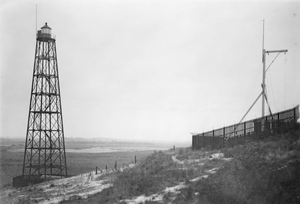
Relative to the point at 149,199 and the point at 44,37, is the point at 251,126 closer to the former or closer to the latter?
the point at 149,199

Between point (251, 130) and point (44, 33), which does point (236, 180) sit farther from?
point (44, 33)

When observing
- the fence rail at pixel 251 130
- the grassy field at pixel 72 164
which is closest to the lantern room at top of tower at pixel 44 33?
the grassy field at pixel 72 164

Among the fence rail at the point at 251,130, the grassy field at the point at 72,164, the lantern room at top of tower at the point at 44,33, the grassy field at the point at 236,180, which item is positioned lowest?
the grassy field at the point at 72,164

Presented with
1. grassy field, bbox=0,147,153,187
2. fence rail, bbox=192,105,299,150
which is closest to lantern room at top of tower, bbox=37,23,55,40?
grassy field, bbox=0,147,153,187

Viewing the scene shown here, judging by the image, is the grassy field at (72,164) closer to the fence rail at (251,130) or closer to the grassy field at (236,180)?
the fence rail at (251,130)

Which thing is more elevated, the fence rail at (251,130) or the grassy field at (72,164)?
the fence rail at (251,130)

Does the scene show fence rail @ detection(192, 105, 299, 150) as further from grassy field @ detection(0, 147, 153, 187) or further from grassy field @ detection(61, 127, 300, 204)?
grassy field @ detection(0, 147, 153, 187)

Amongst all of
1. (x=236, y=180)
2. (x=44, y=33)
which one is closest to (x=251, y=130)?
(x=236, y=180)

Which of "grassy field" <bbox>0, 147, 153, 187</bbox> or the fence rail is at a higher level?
the fence rail

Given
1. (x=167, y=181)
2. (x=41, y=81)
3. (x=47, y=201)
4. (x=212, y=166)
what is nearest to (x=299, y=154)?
(x=212, y=166)
